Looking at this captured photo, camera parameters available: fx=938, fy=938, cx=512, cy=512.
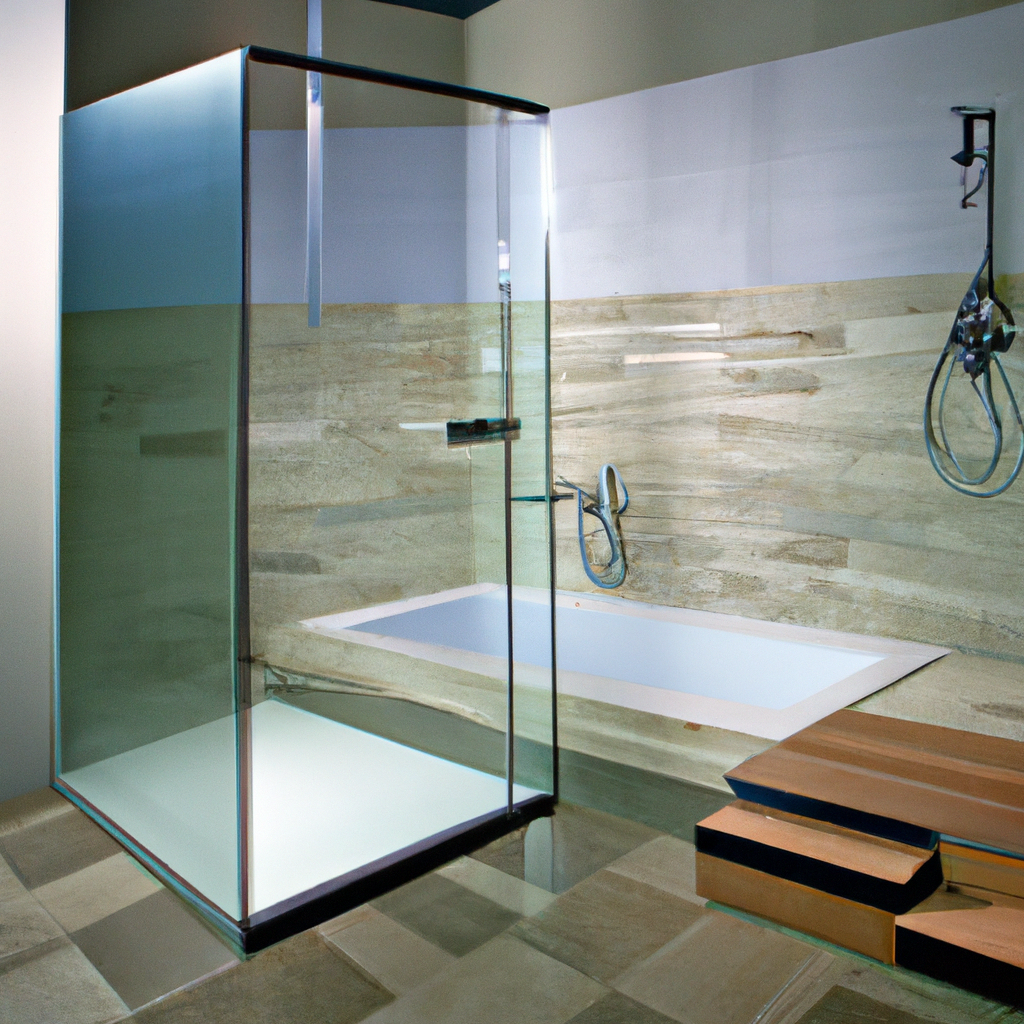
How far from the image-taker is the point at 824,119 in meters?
2.73

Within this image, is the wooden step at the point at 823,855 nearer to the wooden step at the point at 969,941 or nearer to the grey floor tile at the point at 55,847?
the wooden step at the point at 969,941

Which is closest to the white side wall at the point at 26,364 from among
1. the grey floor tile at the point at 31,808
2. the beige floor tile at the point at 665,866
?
the grey floor tile at the point at 31,808

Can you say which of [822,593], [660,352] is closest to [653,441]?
[660,352]

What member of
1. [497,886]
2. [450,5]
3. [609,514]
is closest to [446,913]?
[497,886]

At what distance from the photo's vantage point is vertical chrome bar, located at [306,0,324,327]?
1.78 m

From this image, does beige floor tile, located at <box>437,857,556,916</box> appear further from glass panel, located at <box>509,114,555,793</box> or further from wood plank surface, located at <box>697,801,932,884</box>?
wood plank surface, located at <box>697,801,932,884</box>

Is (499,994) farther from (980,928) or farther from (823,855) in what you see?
(980,928)

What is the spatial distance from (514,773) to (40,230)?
183 cm

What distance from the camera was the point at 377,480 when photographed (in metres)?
1.96

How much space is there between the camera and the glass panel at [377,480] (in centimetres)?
178

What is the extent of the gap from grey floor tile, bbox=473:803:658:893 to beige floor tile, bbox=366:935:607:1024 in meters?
0.28

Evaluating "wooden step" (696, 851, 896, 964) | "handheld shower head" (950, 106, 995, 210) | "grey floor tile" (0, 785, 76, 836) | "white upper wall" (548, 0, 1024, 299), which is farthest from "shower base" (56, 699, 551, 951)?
"handheld shower head" (950, 106, 995, 210)

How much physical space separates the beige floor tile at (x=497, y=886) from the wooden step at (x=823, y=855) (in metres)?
0.36

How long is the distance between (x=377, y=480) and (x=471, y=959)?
37.3 inches
